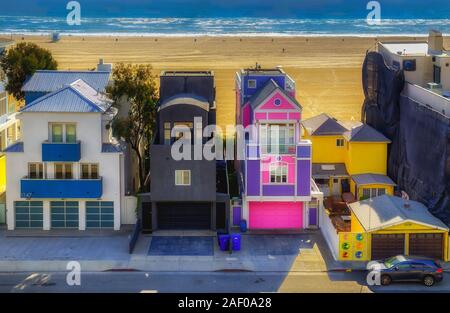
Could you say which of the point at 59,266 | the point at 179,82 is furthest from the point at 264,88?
the point at 59,266

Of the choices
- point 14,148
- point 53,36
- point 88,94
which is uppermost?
point 53,36

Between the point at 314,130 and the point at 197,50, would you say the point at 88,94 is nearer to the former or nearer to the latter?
the point at 314,130

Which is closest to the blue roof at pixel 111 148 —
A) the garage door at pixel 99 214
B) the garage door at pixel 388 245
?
the garage door at pixel 99 214

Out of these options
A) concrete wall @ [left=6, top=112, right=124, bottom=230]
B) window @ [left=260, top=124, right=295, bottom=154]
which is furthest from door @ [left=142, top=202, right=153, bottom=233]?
window @ [left=260, top=124, right=295, bottom=154]

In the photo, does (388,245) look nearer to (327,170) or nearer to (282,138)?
(282,138)

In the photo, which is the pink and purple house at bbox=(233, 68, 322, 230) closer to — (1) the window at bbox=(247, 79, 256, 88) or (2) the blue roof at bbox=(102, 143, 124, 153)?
(1) the window at bbox=(247, 79, 256, 88)

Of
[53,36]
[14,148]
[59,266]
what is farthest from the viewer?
[53,36]

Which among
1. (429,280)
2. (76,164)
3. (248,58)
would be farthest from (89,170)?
(248,58)

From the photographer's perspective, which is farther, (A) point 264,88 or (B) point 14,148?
(A) point 264,88
